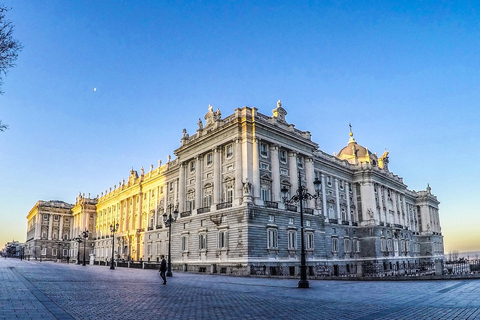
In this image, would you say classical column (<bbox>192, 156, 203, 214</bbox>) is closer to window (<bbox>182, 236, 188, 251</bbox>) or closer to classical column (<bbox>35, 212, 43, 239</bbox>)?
window (<bbox>182, 236, 188, 251</bbox>)

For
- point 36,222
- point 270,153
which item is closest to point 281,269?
point 270,153

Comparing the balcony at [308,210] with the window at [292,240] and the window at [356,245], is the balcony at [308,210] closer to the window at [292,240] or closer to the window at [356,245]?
the window at [292,240]

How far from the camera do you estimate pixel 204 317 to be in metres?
10.6

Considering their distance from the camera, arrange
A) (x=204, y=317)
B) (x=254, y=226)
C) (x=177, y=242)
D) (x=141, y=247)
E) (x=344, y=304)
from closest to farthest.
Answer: (x=204, y=317), (x=344, y=304), (x=254, y=226), (x=177, y=242), (x=141, y=247)

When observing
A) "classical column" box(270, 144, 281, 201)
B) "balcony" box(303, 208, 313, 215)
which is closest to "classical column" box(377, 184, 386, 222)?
"balcony" box(303, 208, 313, 215)

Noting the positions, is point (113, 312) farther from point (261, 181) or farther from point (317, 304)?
point (261, 181)

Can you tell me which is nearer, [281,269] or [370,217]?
[281,269]

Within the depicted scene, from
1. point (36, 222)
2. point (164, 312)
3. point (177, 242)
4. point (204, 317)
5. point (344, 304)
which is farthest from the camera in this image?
point (36, 222)

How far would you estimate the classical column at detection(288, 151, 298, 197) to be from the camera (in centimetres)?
4500

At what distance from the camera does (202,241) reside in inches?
1721

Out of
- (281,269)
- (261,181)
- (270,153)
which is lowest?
(281,269)

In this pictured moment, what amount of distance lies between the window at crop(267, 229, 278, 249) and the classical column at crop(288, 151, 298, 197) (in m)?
6.16

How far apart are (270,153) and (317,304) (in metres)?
30.8

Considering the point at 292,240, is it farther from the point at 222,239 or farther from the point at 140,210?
the point at 140,210
